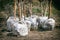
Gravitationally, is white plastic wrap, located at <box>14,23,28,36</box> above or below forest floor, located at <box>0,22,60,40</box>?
above

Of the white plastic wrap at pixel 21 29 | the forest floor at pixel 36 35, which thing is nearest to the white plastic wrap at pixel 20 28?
the white plastic wrap at pixel 21 29

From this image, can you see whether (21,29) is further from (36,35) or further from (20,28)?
(36,35)

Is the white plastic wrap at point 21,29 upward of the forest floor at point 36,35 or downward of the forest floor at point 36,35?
upward

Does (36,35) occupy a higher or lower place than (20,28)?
lower

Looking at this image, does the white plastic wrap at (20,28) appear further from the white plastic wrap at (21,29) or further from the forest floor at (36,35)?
the forest floor at (36,35)

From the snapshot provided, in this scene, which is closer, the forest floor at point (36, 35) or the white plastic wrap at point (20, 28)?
the forest floor at point (36, 35)

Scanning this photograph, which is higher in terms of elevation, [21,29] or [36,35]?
[21,29]

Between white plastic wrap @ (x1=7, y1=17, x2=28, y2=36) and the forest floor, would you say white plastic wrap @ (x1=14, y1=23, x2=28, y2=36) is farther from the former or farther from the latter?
the forest floor

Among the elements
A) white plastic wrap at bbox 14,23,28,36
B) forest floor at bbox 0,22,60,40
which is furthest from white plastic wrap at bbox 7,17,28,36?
forest floor at bbox 0,22,60,40

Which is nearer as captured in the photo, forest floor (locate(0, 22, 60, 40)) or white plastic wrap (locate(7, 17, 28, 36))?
forest floor (locate(0, 22, 60, 40))

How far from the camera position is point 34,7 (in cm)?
705

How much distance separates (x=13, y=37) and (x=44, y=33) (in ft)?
2.27

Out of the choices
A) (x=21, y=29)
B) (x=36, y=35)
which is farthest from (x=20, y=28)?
(x=36, y=35)

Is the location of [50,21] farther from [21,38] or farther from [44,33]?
[21,38]
